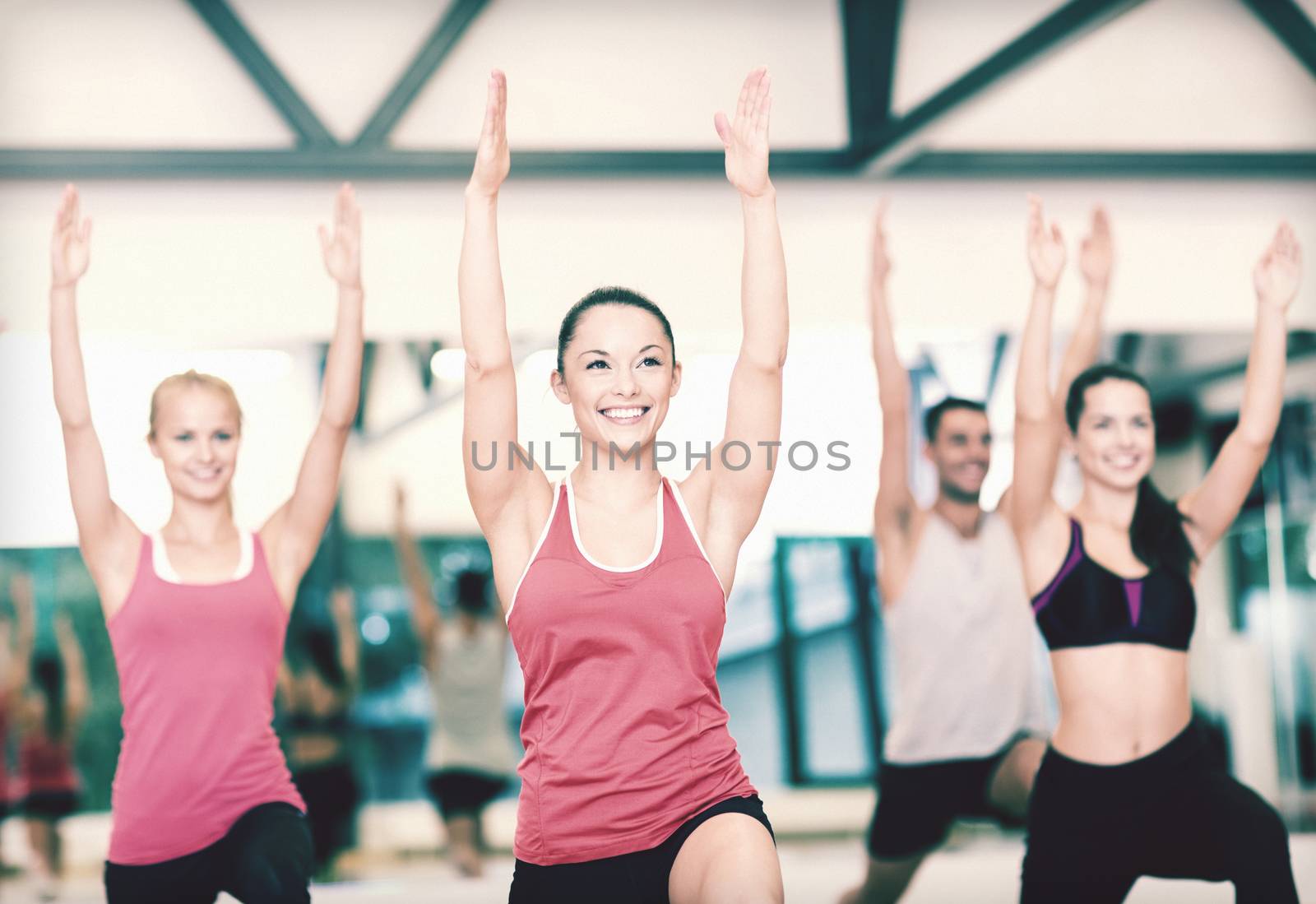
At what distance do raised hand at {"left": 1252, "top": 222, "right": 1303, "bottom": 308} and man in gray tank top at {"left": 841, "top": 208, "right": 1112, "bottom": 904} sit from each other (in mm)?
620

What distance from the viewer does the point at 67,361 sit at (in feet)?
11.0

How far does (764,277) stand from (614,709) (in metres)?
0.91

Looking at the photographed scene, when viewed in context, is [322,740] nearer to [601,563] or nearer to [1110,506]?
[601,563]

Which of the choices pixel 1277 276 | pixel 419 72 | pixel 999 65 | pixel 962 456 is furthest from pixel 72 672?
pixel 1277 276

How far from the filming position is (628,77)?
4.88 m

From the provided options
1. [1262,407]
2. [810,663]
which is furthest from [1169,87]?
[810,663]

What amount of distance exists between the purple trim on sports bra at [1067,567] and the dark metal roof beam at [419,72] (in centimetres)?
265

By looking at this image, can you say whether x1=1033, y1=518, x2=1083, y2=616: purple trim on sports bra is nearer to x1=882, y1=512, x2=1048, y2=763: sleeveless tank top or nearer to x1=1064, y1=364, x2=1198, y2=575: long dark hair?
x1=1064, y1=364, x2=1198, y2=575: long dark hair

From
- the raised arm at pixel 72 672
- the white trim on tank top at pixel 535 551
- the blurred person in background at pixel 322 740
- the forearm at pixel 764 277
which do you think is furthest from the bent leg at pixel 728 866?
the raised arm at pixel 72 672

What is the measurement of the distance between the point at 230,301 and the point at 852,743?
8.79ft

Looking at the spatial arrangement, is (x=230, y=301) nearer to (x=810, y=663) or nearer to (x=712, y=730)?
(x=810, y=663)

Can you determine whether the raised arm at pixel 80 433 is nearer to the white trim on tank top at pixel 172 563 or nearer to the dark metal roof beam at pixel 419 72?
the white trim on tank top at pixel 172 563

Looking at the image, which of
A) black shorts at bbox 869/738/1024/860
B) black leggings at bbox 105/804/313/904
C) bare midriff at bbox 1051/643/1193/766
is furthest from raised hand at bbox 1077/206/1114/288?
black leggings at bbox 105/804/313/904

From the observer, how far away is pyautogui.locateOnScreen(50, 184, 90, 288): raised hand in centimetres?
336
